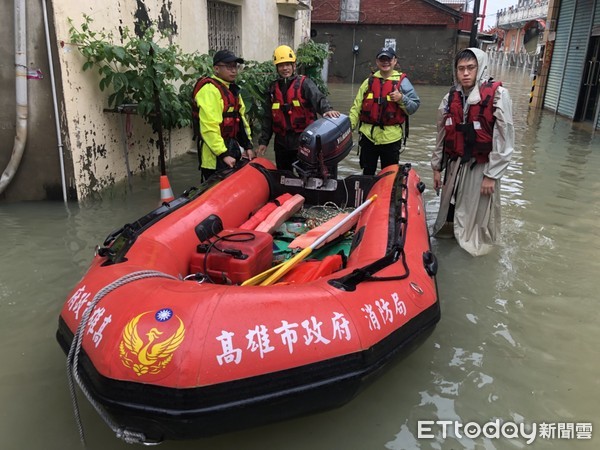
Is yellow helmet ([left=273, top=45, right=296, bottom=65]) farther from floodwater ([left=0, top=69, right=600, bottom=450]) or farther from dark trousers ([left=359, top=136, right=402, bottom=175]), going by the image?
floodwater ([left=0, top=69, right=600, bottom=450])

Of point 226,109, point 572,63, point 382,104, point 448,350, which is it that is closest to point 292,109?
point 226,109

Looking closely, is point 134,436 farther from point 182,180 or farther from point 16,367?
point 182,180

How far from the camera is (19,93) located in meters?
4.04

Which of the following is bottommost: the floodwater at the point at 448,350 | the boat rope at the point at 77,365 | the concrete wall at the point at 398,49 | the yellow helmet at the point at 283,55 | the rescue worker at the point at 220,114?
the floodwater at the point at 448,350

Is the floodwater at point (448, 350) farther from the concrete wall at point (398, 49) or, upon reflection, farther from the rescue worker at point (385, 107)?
the concrete wall at point (398, 49)

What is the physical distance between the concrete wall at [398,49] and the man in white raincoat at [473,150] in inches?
639

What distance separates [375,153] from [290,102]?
954 mm

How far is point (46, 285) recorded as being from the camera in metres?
3.13

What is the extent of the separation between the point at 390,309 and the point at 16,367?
1.85 m

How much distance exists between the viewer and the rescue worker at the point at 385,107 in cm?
398

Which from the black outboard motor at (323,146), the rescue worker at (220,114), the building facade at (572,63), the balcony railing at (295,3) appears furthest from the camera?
the building facade at (572,63)

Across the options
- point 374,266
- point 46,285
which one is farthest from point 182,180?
point 374,266

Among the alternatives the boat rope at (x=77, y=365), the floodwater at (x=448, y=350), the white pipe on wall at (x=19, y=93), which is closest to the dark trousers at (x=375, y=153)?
the floodwater at (x=448, y=350)

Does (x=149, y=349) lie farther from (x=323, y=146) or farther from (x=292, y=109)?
(x=292, y=109)
